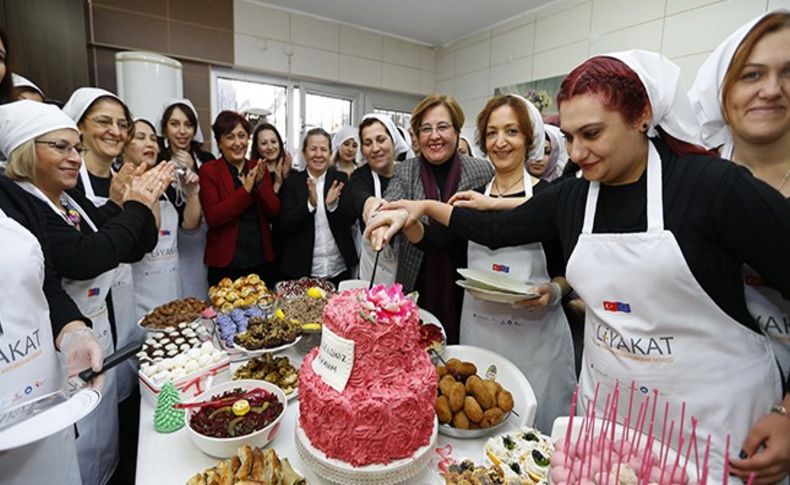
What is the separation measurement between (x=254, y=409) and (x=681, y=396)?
1180 mm

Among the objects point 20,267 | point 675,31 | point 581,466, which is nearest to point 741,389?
point 581,466

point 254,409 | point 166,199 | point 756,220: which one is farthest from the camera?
point 166,199

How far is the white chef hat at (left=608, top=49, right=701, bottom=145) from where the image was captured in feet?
3.50

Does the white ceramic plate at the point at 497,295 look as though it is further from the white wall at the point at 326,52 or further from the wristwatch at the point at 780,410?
the white wall at the point at 326,52

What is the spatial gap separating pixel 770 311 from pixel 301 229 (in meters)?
2.63

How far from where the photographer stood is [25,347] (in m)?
1.06

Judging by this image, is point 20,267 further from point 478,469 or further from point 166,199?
point 166,199

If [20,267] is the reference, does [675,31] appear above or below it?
above

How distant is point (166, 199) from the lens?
109 inches

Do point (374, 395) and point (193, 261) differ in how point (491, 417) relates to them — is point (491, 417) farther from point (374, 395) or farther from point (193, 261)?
point (193, 261)

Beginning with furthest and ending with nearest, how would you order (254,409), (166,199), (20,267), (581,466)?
1. (166,199)
2. (254,409)
3. (20,267)
4. (581,466)

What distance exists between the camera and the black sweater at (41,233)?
48.2 inches

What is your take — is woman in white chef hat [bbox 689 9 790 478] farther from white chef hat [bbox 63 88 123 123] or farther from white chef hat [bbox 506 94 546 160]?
white chef hat [bbox 63 88 123 123]

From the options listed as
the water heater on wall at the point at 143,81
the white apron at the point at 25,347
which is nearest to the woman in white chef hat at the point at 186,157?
the water heater on wall at the point at 143,81
